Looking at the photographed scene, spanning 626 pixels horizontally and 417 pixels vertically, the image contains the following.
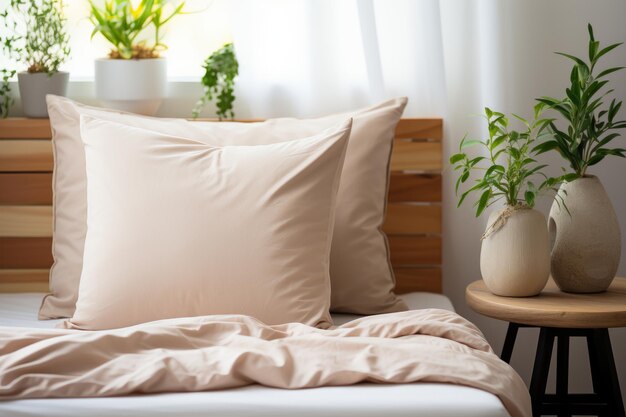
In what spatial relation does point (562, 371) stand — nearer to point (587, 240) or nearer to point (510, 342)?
point (510, 342)

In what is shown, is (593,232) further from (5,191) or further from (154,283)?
(5,191)

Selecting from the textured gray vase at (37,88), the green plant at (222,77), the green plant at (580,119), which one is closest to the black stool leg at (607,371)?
the green plant at (580,119)

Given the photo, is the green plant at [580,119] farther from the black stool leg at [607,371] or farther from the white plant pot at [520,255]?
the black stool leg at [607,371]

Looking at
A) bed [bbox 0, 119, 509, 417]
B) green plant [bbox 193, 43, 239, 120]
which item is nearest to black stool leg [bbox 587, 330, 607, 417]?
bed [bbox 0, 119, 509, 417]

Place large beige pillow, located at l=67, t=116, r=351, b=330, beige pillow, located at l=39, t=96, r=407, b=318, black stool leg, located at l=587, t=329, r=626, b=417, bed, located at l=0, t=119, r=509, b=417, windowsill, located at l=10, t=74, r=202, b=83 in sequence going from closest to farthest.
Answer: large beige pillow, located at l=67, t=116, r=351, b=330 → black stool leg, located at l=587, t=329, r=626, b=417 → beige pillow, located at l=39, t=96, r=407, b=318 → bed, located at l=0, t=119, r=509, b=417 → windowsill, located at l=10, t=74, r=202, b=83

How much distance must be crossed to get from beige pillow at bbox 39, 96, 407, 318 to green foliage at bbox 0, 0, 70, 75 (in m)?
0.33

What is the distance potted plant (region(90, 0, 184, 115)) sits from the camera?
257 centimetres

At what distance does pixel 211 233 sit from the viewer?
1.94 metres

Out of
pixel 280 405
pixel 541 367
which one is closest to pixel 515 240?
pixel 541 367

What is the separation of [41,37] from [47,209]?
50 centimetres

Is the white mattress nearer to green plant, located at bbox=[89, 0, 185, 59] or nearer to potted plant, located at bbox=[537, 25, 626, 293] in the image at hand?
potted plant, located at bbox=[537, 25, 626, 293]

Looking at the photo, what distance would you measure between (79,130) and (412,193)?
0.91m

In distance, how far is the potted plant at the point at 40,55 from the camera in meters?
2.59

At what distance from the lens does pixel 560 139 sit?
218cm
